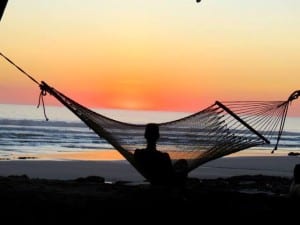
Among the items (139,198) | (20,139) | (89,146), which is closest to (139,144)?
(139,198)

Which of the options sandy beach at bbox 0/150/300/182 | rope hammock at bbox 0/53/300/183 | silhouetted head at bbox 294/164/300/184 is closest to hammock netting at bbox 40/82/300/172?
rope hammock at bbox 0/53/300/183

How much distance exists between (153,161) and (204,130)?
821 millimetres

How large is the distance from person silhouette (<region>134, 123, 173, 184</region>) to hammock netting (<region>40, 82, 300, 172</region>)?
222 mm

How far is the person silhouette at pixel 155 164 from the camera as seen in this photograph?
465 cm

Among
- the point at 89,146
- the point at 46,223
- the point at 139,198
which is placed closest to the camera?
the point at 46,223

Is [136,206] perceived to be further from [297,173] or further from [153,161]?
[297,173]

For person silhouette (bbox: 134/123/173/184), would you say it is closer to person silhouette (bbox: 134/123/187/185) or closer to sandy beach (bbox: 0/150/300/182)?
person silhouette (bbox: 134/123/187/185)

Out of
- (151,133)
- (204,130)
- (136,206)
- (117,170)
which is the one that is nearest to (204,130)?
(204,130)

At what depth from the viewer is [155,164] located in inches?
183

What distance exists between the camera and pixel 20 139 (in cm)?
1912

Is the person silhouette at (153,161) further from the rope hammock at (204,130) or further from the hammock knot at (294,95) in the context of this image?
the hammock knot at (294,95)

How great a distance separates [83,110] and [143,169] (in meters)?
0.72

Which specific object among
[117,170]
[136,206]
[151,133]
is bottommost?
[117,170]

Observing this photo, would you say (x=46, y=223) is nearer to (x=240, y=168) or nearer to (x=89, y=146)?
(x=240, y=168)
